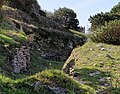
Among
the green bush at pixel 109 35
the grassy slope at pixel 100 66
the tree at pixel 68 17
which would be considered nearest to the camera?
the grassy slope at pixel 100 66

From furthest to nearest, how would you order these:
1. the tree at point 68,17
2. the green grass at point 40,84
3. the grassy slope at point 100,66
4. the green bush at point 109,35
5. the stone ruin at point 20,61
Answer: the tree at point 68,17 → the green bush at point 109,35 → the stone ruin at point 20,61 → the grassy slope at point 100,66 → the green grass at point 40,84

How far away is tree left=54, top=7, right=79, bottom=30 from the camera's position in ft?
175

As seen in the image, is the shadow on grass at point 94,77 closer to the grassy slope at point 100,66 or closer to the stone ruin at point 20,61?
the grassy slope at point 100,66

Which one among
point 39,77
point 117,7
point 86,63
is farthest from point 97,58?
point 117,7

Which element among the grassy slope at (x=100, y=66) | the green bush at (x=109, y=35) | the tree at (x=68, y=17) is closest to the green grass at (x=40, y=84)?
the grassy slope at (x=100, y=66)

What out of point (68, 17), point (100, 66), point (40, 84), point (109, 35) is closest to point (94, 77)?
point (100, 66)

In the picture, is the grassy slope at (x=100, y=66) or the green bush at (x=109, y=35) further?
the green bush at (x=109, y=35)

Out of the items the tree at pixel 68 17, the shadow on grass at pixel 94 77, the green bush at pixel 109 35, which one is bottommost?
Result: the shadow on grass at pixel 94 77

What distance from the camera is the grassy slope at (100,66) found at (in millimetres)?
12281

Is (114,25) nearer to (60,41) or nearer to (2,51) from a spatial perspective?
(2,51)

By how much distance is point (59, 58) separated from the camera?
1034 inches

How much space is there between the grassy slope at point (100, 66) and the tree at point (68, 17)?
3404 centimetres

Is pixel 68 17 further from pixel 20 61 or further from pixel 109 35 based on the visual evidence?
pixel 20 61

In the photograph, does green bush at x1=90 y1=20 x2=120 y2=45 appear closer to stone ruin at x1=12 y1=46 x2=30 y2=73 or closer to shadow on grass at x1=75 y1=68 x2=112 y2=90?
stone ruin at x1=12 y1=46 x2=30 y2=73
